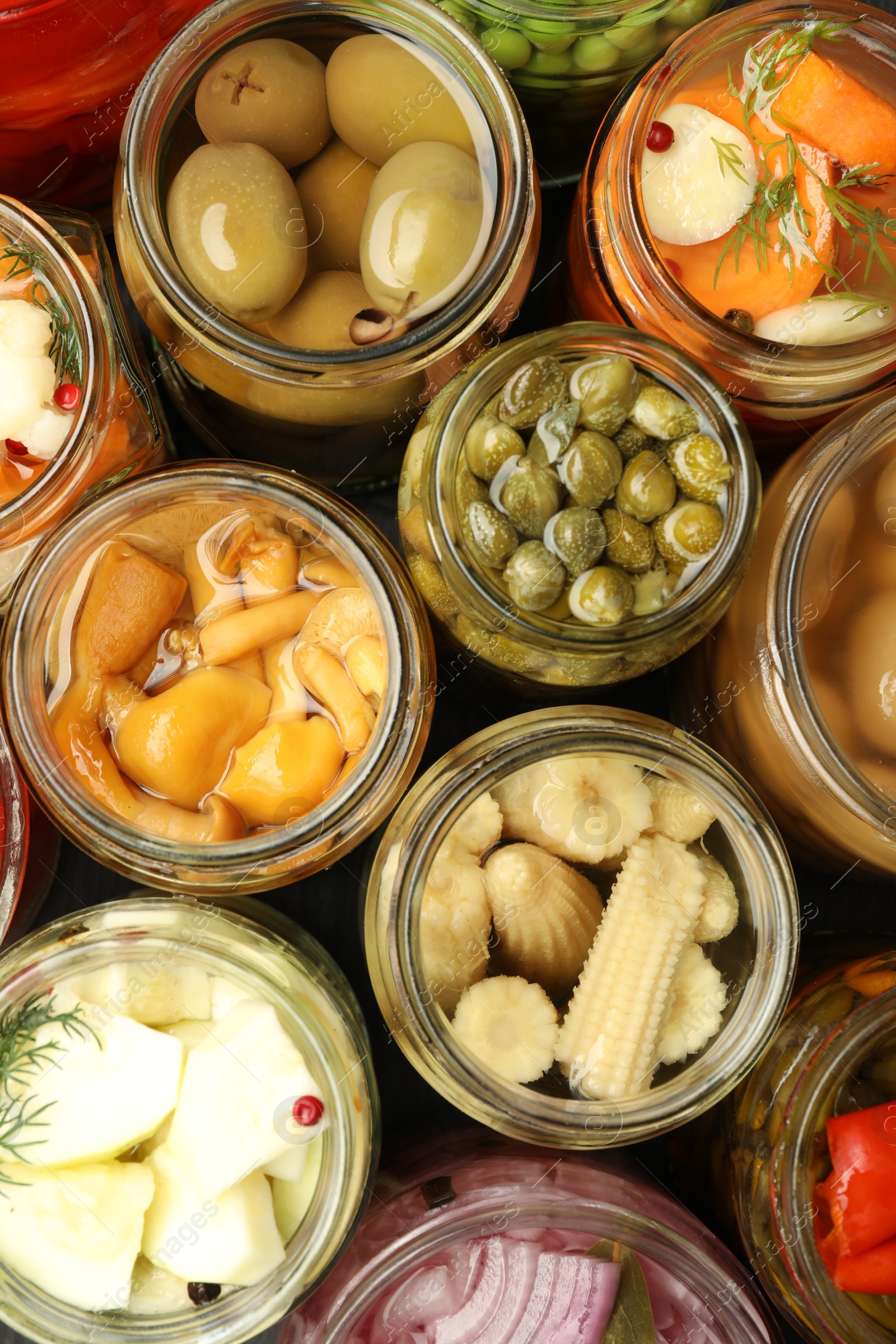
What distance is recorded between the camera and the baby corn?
70 centimetres

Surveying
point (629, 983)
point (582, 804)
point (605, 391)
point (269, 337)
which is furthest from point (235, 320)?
point (629, 983)

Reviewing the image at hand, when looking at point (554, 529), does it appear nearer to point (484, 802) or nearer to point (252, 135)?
point (484, 802)

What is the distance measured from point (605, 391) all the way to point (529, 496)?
0.08 m

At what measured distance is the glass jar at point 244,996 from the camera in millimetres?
696

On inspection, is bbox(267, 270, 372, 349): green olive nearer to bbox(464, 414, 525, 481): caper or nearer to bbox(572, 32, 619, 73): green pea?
bbox(464, 414, 525, 481): caper

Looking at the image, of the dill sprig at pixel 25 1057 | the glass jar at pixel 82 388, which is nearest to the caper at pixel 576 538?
the glass jar at pixel 82 388

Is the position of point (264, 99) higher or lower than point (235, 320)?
higher

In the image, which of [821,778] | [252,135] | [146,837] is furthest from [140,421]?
[821,778]

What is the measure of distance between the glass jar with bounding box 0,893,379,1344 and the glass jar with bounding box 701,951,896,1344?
30 cm

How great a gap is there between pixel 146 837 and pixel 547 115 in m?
0.65

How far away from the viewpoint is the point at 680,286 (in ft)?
2.29

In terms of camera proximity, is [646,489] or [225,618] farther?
[225,618]

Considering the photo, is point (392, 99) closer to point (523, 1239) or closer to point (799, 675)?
point (799, 675)

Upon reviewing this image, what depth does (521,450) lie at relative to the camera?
2.17 ft
